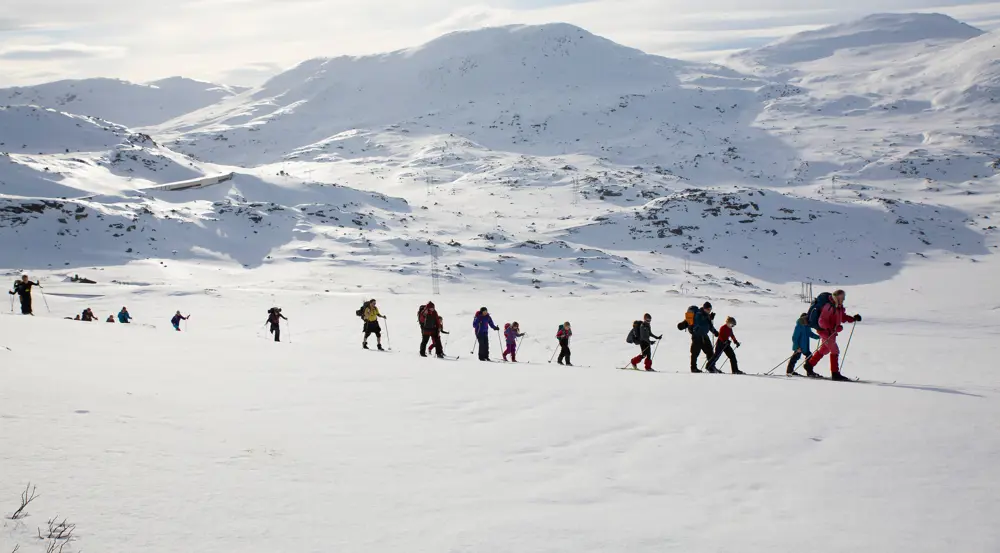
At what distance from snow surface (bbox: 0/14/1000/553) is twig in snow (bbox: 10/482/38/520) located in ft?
0.21

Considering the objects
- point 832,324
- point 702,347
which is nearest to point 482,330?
point 702,347

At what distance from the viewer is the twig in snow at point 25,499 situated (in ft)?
15.8

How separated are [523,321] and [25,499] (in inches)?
1004

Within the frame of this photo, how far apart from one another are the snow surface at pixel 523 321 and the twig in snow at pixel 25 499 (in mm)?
64

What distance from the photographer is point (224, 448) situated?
6.91 m

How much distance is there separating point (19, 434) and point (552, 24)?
7776 inches

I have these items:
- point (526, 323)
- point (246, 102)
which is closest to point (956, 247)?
point (526, 323)

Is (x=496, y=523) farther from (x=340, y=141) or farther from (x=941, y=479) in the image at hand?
(x=340, y=141)

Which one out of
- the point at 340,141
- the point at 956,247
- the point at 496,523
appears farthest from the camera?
the point at 340,141

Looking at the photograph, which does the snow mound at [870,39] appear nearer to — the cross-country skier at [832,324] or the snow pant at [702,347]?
the snow pant at [702,347]

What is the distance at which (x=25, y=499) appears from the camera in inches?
201

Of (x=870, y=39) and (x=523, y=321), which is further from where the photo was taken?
(x=870, y=39)

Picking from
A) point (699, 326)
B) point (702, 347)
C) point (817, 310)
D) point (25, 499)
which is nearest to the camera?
point (25, 499)

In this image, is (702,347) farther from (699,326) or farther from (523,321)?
(523,321)
